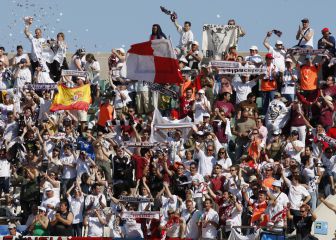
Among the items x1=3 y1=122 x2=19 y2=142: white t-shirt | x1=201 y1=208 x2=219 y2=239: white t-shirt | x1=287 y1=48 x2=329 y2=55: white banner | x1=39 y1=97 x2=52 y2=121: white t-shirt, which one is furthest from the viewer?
x1=39 y1=97 x2=52 y2=121: white t-shirt

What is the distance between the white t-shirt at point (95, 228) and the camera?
37.8 meters

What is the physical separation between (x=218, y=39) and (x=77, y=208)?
793cm

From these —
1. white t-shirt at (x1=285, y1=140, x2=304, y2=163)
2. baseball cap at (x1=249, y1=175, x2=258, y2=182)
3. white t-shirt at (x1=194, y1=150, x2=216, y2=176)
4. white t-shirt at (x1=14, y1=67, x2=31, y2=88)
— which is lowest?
baseball cap at (x1=249, y1=175, x2=258, y2=182)

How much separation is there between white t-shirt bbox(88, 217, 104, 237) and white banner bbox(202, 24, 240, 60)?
7.70 m

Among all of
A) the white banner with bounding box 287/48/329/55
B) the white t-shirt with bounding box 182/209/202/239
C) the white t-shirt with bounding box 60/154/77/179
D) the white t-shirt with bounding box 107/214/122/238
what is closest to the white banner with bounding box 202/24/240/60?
the white banner with bounding box 287/48/329/55

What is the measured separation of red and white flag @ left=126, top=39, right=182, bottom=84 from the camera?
4044cm

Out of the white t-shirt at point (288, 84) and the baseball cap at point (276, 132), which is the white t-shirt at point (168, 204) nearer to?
the baseball cap at point (276, 132)

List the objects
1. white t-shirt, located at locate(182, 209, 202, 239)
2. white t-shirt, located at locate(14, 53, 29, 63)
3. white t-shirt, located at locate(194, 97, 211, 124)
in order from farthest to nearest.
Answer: white t-shirt, located at locate(14, 53, 29, 63), white t-shirt, located at locate(194, 97, 211, 124), white t-shirt, located at locate(182, 209, 202, 239)

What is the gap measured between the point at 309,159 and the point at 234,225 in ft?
7.80

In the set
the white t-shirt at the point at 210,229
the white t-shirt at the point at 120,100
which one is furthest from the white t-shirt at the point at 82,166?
the white t-shirt at the point at 210,229

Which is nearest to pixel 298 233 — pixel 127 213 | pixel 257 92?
pixel 127 213

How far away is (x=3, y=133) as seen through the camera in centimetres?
4219

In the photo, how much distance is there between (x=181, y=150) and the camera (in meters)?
39.4

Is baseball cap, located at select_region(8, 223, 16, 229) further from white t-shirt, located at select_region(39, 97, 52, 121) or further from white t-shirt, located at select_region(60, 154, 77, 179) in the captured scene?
white t-shirt, located at select_region(39, 97, 52, 121)
